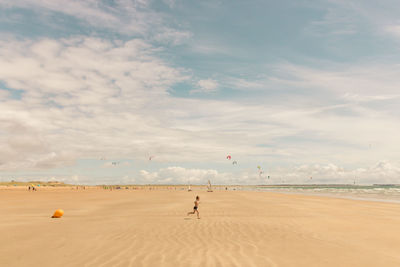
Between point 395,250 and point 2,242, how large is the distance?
16412mm

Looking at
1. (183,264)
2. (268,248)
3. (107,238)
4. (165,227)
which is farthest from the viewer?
(165,227)

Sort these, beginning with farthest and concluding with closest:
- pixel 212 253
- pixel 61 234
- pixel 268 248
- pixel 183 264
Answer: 1. pixel 61 234
2. pixel 268 248
3. pixel 212 253
4. pixel 183 264

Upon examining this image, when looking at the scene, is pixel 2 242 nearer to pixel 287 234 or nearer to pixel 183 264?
pixel 183 264

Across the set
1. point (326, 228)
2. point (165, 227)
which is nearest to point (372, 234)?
point (326, 228)

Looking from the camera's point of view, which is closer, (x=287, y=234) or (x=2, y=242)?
(x=2, y=242)

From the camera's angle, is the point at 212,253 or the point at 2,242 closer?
the point at 212,253

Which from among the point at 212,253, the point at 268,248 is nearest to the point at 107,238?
the point at 212,253

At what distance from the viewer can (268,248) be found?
11539 mm

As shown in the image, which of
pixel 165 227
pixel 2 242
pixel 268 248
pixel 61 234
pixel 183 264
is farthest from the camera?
pixel 165 227

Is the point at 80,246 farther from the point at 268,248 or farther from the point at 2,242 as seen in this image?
the point at 268,248

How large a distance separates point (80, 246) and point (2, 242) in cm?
383

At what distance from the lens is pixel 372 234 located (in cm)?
1517

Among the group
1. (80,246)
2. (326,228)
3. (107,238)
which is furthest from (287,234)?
(80,246)

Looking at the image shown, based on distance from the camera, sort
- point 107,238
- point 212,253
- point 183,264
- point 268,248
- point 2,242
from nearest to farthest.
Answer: point 183,264 → point 212,253 → point 268,248 → point 2,242 → point 107,238
